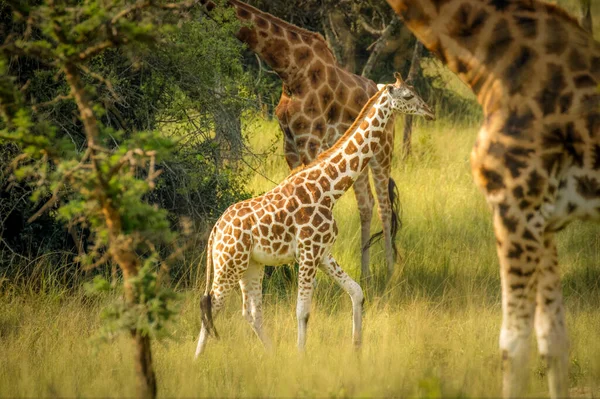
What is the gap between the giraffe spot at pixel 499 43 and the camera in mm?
4559

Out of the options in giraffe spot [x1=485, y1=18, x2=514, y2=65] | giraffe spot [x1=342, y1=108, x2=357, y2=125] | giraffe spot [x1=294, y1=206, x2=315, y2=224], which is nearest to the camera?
giraffe spot [x1=485, y1=18, x2=514, y2=65]

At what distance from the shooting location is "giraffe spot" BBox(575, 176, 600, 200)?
4.35 meters

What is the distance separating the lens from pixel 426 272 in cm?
797

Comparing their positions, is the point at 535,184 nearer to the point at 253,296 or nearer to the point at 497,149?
the point at 497,149

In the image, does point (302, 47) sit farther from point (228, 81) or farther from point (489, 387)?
point (489, 387)

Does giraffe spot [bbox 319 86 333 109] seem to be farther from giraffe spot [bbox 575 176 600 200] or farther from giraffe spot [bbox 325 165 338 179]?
giraffe spot [bbox 575 176 600 200]

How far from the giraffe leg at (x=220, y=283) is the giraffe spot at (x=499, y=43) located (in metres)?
2.24

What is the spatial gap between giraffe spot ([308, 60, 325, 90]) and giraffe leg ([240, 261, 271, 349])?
228cm

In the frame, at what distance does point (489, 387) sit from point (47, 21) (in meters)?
3.20

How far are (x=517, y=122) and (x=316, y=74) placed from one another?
364 cm

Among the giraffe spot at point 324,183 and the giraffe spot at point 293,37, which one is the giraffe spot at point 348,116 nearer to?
the giraffe spot at point 293,37

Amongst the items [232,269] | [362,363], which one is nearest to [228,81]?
[232,269]

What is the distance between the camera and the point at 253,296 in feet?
20.1

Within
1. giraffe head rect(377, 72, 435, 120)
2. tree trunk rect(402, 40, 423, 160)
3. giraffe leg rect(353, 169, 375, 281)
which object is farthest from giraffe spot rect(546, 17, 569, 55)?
tree trunk rect(402, 40, 423, 160)
